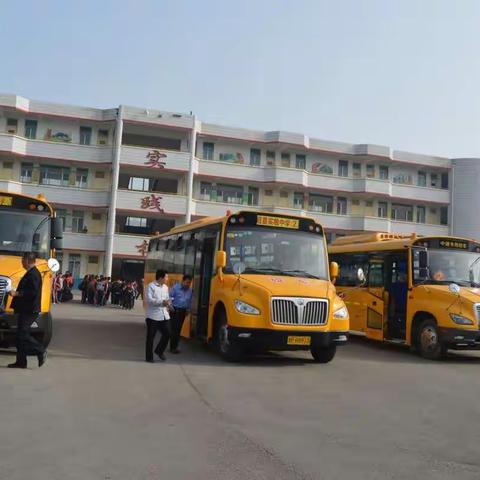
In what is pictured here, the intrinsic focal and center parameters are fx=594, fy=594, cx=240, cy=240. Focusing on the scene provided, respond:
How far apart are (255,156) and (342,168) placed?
7351mm

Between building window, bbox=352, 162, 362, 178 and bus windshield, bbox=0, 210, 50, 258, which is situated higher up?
building window, bbox=352, 162, 362, 178

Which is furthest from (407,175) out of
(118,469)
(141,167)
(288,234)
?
(118,469)

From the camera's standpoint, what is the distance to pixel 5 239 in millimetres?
11508

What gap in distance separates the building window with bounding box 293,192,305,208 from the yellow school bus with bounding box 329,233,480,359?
97.8 feet

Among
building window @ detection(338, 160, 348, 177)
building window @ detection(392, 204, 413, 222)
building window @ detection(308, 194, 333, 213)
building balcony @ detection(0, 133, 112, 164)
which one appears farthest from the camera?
building window @ detection(392, 204, 413, 222)

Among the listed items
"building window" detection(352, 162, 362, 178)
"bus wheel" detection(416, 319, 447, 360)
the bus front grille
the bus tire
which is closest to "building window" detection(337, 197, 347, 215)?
"building window" detection(352, 162, 362, 178)

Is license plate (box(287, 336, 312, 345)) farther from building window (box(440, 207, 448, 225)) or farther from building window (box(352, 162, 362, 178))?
building window (box(440, 207, 448, 225))

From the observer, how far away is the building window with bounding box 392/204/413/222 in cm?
4925

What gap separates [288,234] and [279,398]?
4821 millimetres

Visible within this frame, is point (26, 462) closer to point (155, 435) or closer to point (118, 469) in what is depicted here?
point (118, 469)

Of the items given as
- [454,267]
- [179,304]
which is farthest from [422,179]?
[179,304]

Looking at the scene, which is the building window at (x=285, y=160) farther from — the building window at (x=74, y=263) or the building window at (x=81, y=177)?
the building window at (x=74, y=263)

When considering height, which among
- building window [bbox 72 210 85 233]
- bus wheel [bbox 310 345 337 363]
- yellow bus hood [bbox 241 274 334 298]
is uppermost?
building window [bbox 72 210 85 233]

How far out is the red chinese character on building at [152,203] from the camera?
41500 millimetres
